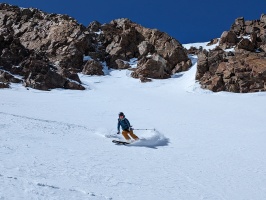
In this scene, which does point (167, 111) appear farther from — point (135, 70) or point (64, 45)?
point (64, 45)

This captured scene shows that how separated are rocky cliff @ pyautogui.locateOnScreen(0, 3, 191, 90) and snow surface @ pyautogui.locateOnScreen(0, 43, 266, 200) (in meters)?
17.4

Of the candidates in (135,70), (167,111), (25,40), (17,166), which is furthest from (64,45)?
(17,166)

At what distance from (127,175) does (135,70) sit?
4287 centimetres

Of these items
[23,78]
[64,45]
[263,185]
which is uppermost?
[64,45]

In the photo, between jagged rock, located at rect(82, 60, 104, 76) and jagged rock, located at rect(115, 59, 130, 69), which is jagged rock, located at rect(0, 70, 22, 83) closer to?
jagged rock, located at rect(82, 60, 104, 76)

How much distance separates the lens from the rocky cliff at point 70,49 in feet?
144

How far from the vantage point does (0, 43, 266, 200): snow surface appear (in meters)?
8.26

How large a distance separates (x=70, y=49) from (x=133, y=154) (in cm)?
4939

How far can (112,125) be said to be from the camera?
1927cm

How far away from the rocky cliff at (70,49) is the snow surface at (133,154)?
1736 centimetres

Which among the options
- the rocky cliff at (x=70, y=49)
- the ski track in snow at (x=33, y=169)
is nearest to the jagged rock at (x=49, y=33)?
the rocky cliff at (x=70, y=49)

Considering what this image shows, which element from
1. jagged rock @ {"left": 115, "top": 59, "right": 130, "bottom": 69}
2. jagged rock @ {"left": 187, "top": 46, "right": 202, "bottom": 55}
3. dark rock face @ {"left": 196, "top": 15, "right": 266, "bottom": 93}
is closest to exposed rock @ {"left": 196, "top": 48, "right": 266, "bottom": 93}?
dark rock face @ {"left": 196, "top": 15, "right": 266, "bottom": 93}

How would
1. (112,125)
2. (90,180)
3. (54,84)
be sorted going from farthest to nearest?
1. (54,84)
2. (112,125)
3. (90,180)

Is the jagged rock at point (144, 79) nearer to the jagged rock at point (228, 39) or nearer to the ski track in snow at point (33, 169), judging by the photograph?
the jagged rock at point (228, 39)
